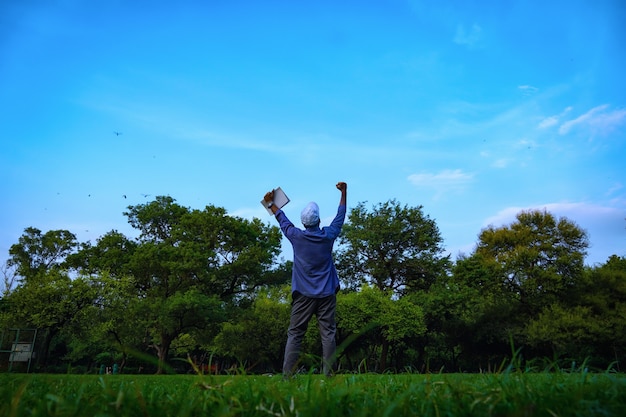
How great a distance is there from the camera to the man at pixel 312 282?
210 inches

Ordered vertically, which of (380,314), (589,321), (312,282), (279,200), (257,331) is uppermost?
(279,200)

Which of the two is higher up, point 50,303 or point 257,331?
point 50,303

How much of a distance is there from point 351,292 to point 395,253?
7.14 metres

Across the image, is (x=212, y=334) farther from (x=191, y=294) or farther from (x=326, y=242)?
(x=326, y=242)

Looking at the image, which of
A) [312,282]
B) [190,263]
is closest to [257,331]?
[190,263]

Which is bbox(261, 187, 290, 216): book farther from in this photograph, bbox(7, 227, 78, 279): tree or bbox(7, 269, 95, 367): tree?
bbox(7, 227, 78, 279): tree

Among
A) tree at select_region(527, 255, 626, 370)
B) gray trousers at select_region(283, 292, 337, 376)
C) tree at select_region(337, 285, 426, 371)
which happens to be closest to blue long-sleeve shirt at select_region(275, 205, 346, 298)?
gray trousers at select_region(283, 292, 337, 376)

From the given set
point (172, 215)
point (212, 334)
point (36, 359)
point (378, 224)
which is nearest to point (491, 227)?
point (378, 224)

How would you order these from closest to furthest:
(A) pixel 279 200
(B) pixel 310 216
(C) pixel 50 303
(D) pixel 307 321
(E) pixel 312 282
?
(D) pixel 307 321 → (E) pixel 312 282 → (B) pixel 310 216 → (A) pixel 279 200 → (C) pixel 50 303

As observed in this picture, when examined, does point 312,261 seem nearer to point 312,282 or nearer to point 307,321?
point 312,282

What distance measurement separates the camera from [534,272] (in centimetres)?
Result: 3516

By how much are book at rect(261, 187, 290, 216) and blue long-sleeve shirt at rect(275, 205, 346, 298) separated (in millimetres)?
379

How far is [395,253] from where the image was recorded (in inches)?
1634

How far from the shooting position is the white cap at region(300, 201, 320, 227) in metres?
5.83
